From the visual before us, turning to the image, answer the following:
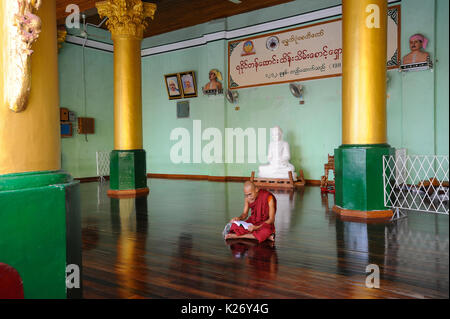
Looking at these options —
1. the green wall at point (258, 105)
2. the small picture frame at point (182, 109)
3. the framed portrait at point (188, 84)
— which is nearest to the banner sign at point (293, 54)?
the green wall at point (258, 105)

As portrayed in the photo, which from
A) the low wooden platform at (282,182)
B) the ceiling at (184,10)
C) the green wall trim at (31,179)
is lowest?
the low wooden platform at (282,182)

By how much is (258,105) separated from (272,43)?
1597 millimetres

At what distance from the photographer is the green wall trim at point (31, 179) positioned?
6.03 ft

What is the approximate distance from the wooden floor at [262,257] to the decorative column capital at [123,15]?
4.01 meters

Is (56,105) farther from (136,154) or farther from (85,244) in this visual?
(136,154)

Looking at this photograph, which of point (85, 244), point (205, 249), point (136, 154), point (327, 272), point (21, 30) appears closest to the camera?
point (21, 30)

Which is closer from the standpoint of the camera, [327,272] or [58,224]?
[58,224]

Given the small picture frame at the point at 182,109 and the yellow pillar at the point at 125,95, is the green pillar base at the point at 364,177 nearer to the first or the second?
the yellow pillar at the point at 125,95

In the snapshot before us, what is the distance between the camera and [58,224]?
1983 millimetres
